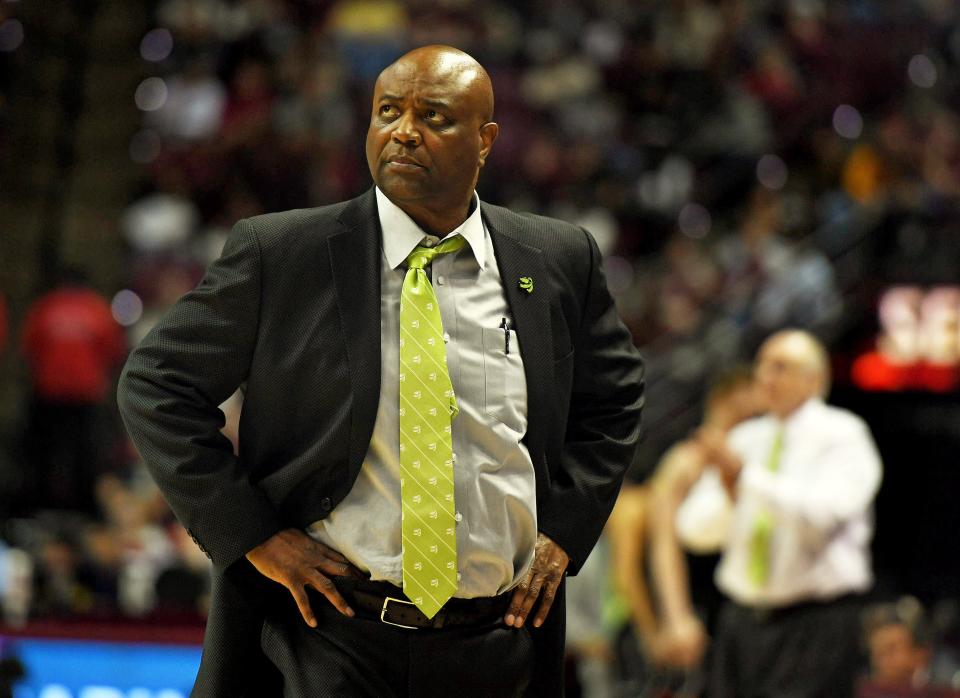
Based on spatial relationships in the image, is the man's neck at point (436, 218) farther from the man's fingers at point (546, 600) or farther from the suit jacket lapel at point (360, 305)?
the man's fingers at point (546, 600)

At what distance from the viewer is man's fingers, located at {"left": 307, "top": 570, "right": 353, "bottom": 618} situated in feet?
11.4

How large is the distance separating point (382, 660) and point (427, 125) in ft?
3.83

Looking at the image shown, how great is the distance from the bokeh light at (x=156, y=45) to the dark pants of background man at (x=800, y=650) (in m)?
9.46

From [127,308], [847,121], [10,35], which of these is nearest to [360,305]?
[127,308]

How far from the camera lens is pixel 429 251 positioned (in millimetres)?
3648

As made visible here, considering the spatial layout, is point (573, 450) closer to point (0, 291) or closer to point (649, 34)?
point (0, 291)

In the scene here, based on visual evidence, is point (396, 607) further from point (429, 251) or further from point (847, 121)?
point (847, 121)

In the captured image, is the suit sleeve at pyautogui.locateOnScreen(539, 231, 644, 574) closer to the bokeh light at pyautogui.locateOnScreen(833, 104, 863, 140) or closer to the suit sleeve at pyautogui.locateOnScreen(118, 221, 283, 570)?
the suit sleeve at pyautogui.locateOnScreen(118, 221, 283, 570)

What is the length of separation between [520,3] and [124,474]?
621 centimetres

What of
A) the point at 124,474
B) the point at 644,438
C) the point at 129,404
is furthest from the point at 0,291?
the point at 129,404

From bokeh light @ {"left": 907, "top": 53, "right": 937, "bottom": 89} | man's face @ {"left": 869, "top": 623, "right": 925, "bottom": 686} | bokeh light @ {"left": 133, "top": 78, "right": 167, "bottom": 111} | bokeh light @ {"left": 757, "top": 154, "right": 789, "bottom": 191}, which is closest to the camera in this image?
man's face @ {"left": 869, "top": 623, "right": 925, "bottom": 686}

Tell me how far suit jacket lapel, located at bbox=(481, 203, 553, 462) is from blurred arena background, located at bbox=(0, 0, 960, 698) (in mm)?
5752

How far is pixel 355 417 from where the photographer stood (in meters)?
3.48

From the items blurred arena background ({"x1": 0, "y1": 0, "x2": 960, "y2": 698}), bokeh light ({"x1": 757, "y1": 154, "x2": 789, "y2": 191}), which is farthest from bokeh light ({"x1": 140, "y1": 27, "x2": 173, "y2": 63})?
bokeh light ({"x1": 757, "y1": 154, "x2": 789, "y2": 191})
